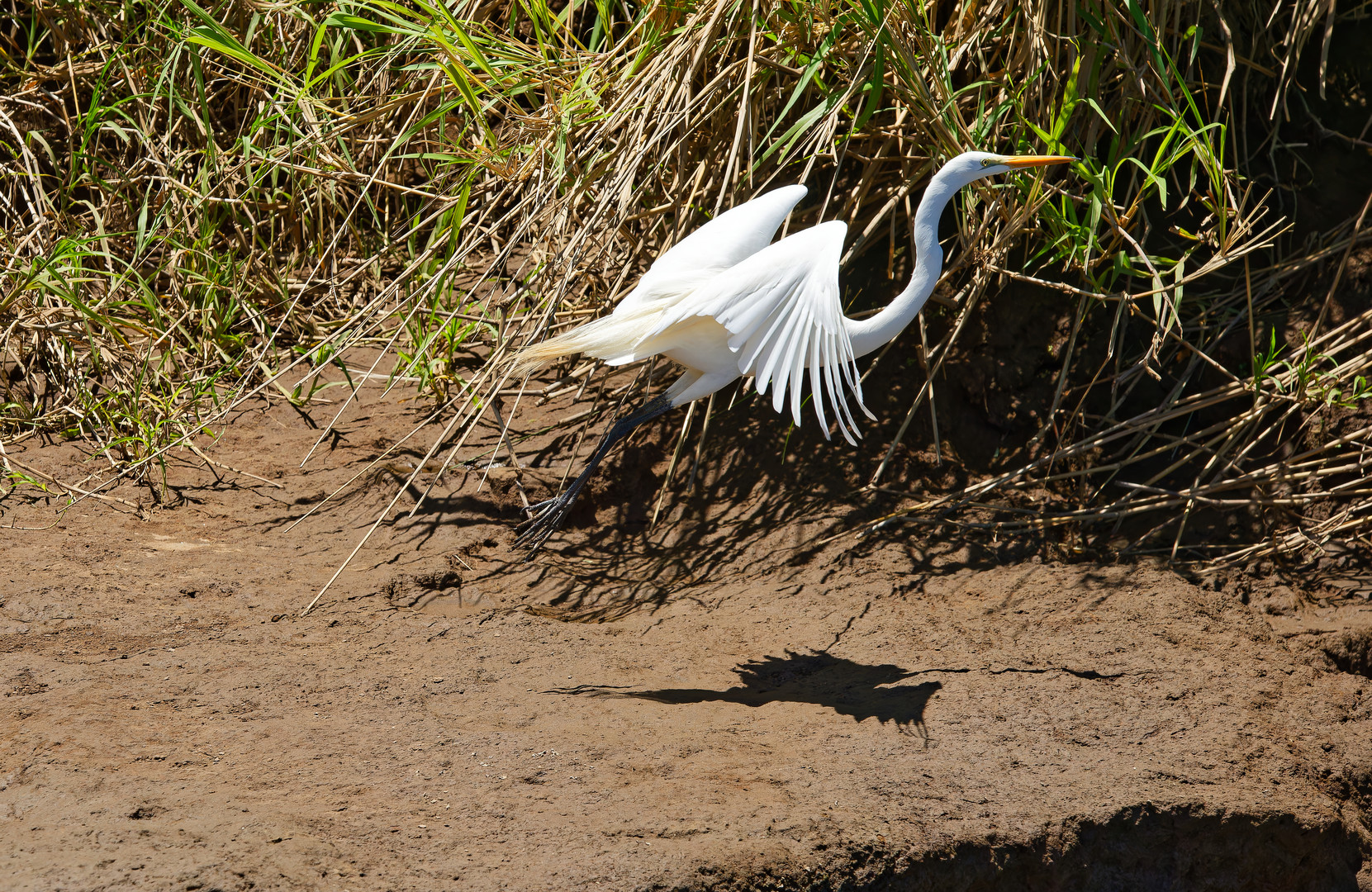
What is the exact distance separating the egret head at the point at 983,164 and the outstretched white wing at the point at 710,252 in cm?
33

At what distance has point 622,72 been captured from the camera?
2475mm

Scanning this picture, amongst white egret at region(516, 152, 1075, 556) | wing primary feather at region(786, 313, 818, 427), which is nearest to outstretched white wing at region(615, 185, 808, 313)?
white egret at region(516, 152, 1075, 556)

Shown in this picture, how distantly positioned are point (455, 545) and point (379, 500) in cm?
30

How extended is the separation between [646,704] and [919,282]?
3.20 ft

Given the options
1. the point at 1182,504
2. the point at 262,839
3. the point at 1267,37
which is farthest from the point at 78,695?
the point at 1267,37

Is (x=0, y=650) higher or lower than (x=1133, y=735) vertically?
lower

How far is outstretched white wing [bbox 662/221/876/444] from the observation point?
1.87 meters

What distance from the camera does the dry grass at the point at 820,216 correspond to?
2.36 meters

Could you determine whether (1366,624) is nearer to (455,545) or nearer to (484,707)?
(484,707)

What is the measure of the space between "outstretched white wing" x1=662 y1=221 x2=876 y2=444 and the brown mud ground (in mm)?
585

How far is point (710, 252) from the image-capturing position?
206cm

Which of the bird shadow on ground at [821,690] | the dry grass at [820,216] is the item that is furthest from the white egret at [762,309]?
the bird shadow on ground at [821,690]

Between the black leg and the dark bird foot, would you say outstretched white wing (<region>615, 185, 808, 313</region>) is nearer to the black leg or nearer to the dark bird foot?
the black leg

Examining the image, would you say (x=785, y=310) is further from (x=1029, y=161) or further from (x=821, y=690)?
(x=821, y=690)
